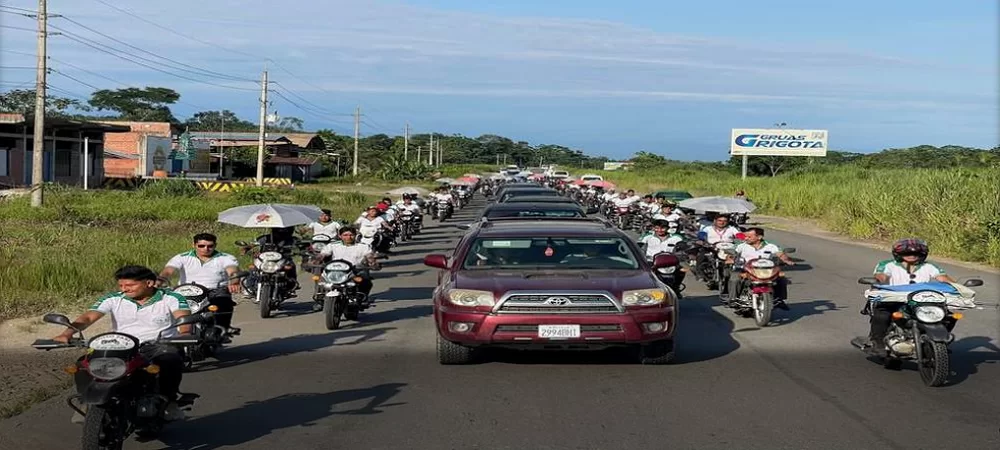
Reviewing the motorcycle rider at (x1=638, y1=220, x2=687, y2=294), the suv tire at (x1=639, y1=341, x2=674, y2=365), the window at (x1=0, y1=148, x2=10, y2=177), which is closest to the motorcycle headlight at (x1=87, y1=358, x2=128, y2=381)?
the suv tire at (x1=639, y1=341, x2=674, y2=365)

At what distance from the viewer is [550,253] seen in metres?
10.8

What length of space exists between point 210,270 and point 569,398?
4279mm

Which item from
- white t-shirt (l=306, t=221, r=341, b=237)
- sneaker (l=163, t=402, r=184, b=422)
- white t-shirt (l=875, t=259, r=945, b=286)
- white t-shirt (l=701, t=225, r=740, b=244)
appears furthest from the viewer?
white t-shirt (l=306, t=221, r=341, b=237)

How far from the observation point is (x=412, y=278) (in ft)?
62.0

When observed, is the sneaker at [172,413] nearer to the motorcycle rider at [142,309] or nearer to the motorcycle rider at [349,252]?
the motorcycle rider at [142,309]

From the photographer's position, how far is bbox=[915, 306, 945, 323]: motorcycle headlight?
357 inches

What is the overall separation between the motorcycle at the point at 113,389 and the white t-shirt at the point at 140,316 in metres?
0.65

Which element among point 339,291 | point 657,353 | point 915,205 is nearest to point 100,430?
point 657,353

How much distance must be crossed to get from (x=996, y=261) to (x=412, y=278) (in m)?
12.5

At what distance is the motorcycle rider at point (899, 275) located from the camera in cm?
977

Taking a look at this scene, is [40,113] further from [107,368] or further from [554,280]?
[107,368]

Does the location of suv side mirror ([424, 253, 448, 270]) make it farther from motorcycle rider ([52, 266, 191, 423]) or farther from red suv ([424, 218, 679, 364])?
motorcycle rider ([52, 266, 191, 423])

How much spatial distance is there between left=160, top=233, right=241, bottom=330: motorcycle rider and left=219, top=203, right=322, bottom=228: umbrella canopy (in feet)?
15.3

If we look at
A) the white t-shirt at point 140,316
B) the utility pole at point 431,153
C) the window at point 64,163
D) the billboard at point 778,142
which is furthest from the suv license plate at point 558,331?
the utility pole at point 431,153
